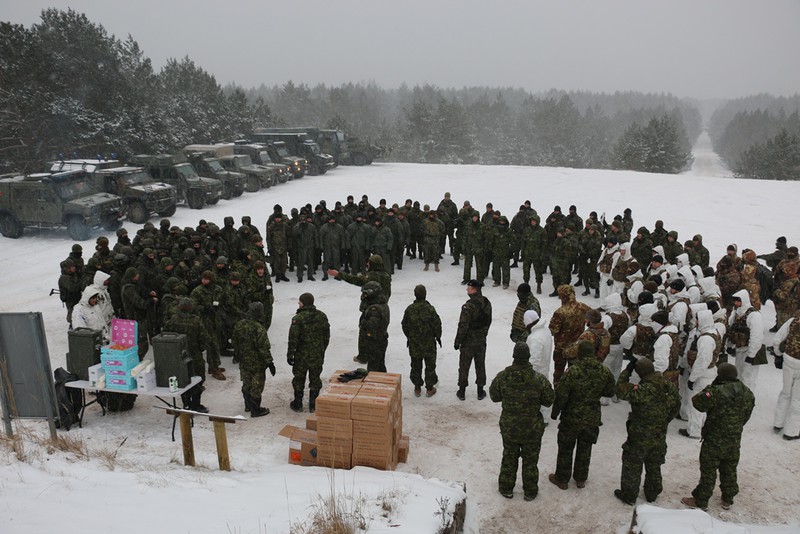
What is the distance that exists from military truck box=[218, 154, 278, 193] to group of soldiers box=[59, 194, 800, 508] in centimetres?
1271

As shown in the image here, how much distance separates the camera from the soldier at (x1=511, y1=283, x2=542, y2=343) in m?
7.72

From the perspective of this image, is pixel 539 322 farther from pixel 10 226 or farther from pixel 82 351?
pixel 10 226

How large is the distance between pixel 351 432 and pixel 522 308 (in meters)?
3.27

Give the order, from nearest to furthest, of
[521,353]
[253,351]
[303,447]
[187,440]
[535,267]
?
[521,353] < [187,440] < [303,447] < [253,351] < [535,267]

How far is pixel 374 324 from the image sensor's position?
8211 millimetres

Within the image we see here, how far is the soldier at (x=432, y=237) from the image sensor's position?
1456cm

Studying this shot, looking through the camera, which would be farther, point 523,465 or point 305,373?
point 305,373

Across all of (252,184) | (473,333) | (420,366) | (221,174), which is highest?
(221,174)

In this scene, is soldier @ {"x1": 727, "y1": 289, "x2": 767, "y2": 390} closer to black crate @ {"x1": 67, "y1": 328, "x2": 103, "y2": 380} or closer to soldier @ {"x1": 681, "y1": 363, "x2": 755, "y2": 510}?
soldier @ {"x1": 681, "y1": 363, "x2": 755, "y2": 510}

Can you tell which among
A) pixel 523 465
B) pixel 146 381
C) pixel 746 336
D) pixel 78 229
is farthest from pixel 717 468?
pixel 78 229

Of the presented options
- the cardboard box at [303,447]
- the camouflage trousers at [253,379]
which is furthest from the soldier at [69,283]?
the cardboard box at [303,447]

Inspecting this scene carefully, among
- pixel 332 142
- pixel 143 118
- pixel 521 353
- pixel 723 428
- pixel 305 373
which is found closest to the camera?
pixel 723 428

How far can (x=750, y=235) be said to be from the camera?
18812 mm

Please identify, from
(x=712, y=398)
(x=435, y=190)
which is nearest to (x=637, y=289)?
(x=712, y=398)
